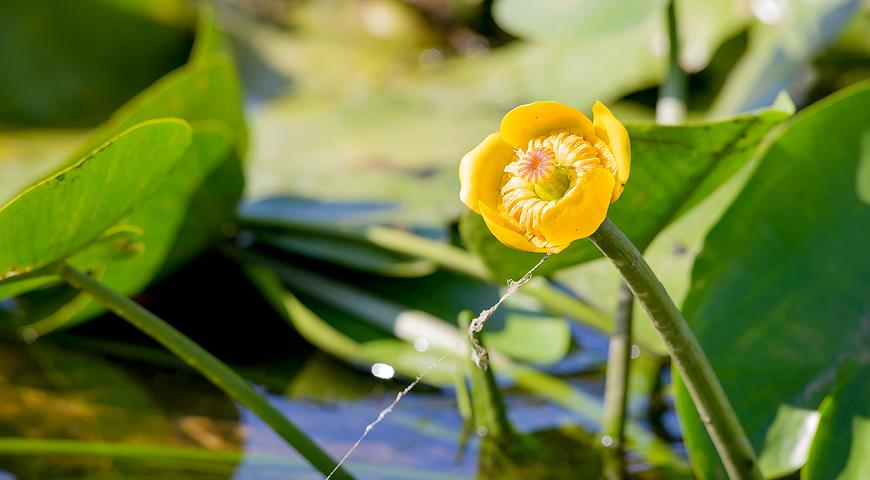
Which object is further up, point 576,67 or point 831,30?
point 576,67

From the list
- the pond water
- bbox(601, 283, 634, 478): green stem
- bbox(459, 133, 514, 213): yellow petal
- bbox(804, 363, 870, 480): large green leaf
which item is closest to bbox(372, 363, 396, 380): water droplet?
the pond water

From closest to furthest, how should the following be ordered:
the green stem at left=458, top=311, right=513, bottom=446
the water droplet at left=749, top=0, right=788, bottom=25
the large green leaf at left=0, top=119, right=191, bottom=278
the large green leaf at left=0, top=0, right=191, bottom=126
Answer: the large green leaf at left=0, top=119, right=191, bottom=278, the green stem at left=458, top=311, right=513, bottom=446, the water droplet at left=749, top=0, right=788, bottom=25, the large green leaf at left=0, top=0, right=191, bottom=126

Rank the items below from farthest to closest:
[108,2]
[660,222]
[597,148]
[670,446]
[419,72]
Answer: [419,72] → [108,2] → [670,446] → [660,222] → [597,148]

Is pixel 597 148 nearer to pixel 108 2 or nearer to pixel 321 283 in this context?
pixel 321 283

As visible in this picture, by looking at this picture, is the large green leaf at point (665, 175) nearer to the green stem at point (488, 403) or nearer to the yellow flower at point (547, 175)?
the green stem at point (488, 403)

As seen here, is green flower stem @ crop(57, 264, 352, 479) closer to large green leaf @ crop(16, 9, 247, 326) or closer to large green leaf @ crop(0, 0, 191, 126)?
large green leaf @ crop(16, 9, 247, 326)

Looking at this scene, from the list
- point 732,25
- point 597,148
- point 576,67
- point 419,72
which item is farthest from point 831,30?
point 419,72

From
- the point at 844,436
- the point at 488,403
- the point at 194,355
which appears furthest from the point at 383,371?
the point at 844,436
